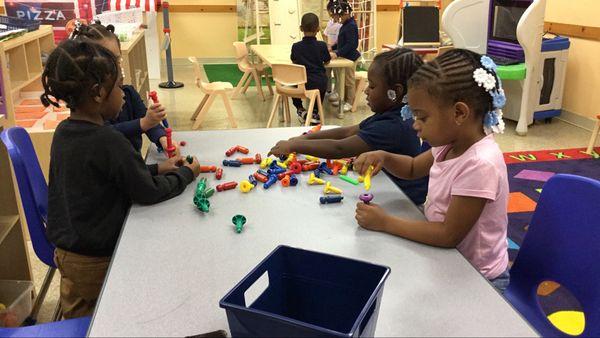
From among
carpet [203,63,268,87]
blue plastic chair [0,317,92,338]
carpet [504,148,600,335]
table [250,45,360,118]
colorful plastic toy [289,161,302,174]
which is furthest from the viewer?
carpet [203,63,268,87]

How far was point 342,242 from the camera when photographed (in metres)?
1.25

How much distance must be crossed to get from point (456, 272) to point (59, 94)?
1133 millimetres

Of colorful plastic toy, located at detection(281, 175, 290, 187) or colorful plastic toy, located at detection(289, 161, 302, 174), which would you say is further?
colorful plastic toy, located at detection(289, 161, 302, 174)

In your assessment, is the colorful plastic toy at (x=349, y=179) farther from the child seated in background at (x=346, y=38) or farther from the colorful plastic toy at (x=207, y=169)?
the child seated in background at (x=346, y=38)

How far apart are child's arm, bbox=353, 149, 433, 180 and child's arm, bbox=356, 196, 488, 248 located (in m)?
0.32

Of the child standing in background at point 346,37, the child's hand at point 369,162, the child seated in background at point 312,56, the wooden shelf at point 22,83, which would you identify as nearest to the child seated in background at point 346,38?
the child standing in background at point 346,37

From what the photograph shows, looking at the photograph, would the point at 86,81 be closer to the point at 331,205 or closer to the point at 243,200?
the point at 243,200

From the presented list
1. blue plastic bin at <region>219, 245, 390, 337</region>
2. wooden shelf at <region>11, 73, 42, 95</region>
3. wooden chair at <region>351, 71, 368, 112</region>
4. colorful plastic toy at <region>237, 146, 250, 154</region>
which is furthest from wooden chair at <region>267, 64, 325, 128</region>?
blue plastic bin at <region>219, 245, 390, 337</region>

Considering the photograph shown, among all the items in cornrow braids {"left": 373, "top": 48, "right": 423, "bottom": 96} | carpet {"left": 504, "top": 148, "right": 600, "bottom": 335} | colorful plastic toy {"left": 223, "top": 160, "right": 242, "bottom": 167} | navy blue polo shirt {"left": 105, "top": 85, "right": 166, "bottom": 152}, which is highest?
cornrow braids {"left": 373, "top": 48, "right": 423, "bottom": 96}

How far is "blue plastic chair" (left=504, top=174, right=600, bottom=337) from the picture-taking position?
123 cm

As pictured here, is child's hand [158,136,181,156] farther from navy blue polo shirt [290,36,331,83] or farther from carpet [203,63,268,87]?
carpet [203,63,268,87]

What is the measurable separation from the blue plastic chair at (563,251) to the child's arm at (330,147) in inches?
23.9

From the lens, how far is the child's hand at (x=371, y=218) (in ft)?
4.25

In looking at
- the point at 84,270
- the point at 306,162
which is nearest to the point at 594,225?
the point at 306,162
